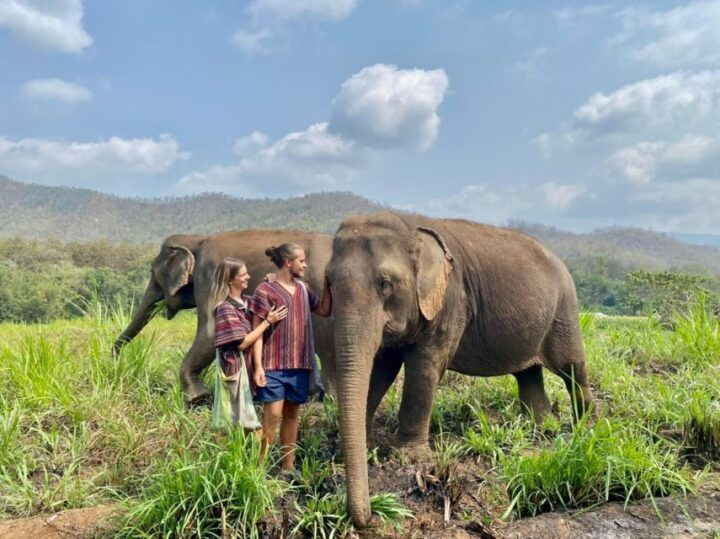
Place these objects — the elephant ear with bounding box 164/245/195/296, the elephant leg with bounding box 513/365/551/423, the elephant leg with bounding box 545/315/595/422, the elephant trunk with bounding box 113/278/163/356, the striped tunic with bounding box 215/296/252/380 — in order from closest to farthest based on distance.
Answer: the striped tunic with bounding box 215/296/252/380
the elephant leg with bounding box 545/315/595/422
the elephant leg with bounding box 513/365/551/423
the elephant ear with bounding box 164/245/195/296
the elephant trunk with bounding box 113/278/163/356

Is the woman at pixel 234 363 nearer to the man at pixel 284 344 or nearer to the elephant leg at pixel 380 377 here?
the man at pixel 284 344

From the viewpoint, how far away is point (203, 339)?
5922mm

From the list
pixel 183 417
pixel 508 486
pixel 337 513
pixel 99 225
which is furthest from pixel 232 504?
pixel 99 225

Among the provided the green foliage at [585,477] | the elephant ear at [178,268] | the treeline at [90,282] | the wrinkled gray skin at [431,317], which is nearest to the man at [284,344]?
the wrinkled gray skin at [431,317]

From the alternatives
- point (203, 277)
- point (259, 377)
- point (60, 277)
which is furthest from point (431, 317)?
point (60, 277)

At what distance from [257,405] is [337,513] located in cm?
239

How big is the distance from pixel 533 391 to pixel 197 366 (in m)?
3.19

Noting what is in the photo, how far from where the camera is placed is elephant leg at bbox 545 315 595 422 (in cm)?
532

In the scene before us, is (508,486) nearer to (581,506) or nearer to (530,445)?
(581,506)

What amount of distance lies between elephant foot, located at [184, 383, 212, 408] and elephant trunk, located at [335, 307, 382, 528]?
2.60 metres

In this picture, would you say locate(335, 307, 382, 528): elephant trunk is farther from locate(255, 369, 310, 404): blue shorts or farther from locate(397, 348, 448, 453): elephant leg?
locate(397, 348, 448, 453): elephant leg

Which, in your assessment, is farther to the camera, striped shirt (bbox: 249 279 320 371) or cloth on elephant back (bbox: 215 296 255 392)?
striped shirt (bbox: 249 279 320 371)

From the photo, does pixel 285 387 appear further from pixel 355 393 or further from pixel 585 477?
pixel 585 477

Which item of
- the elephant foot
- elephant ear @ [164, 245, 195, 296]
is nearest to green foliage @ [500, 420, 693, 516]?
the elephant foot
